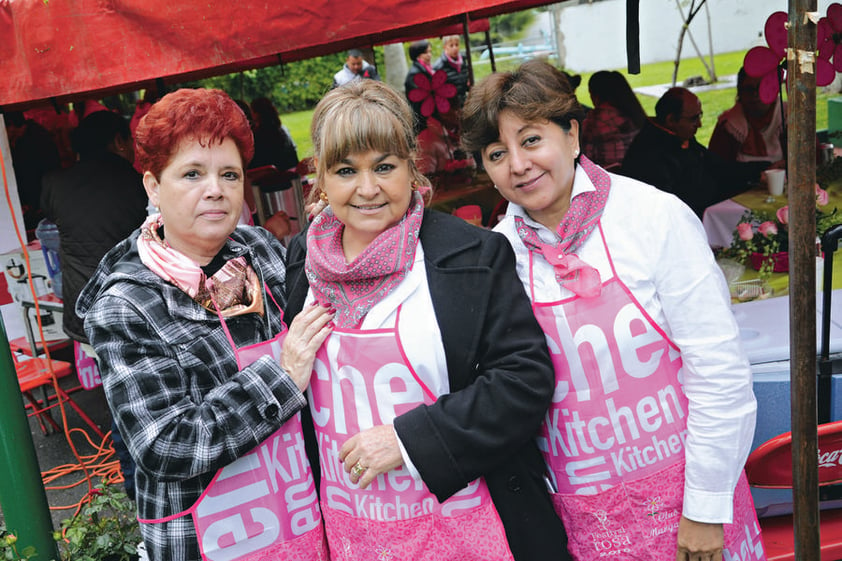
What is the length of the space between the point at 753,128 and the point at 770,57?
2.35m

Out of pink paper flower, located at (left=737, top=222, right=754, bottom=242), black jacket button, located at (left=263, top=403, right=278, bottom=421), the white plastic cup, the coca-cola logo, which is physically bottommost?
the coca-cola logo

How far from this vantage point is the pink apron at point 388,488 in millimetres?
1601

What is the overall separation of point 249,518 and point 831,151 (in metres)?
4.34

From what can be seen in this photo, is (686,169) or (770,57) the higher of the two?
(770,57)

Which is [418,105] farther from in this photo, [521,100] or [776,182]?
[521,100]

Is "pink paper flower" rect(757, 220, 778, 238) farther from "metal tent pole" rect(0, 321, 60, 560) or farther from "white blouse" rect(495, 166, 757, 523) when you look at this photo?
"metal tent pole" rect(0, 321, 60, 560)

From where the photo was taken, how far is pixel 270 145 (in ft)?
22.0

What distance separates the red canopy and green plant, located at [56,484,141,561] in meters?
1.60

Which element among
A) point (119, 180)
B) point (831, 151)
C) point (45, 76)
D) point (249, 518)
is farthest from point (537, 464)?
point (831, 151)

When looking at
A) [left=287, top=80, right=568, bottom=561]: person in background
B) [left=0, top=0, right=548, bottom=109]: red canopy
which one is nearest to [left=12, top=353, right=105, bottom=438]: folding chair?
[left=0, top=0, right=548, bottom=109]: red canopy

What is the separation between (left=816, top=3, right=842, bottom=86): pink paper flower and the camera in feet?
9.64

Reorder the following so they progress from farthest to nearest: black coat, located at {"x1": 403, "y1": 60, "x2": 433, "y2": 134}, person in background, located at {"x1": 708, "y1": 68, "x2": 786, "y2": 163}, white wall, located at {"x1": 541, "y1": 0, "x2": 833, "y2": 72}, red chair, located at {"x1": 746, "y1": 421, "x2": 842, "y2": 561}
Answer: white wall, located at {"x1": 541, "y1": 0, "x2": 833, "y2": 72} → person in background, located at {"x1": 708, "y1": 68, "x2": 786, "y2": 163} → red chair, located at {"x1": 746, "y1": 421, "x2": 842, "y2": 561} → black coat, located at {"x1": 403, "y1": 60, "x2": 433, "y2": 134}

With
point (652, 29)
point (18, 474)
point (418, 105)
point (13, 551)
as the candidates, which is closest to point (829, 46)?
point (418, 105)

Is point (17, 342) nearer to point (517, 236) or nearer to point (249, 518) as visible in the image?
point (249, 518)
